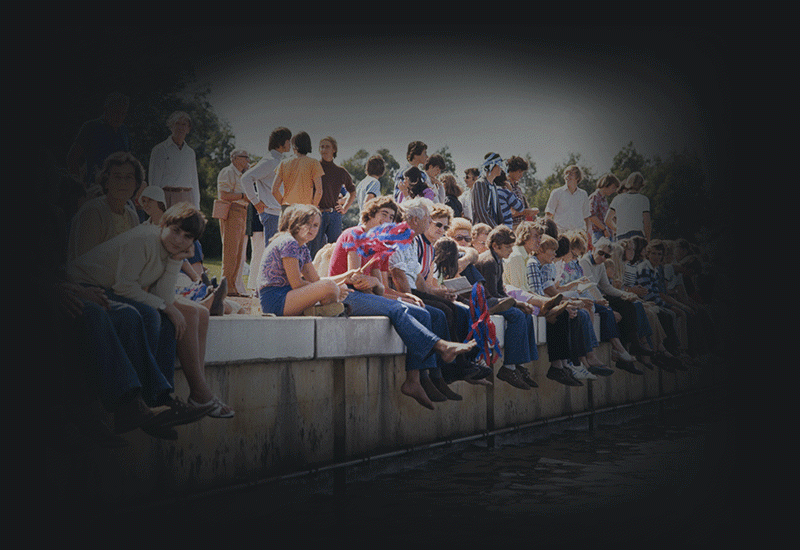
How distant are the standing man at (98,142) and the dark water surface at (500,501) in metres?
1.94

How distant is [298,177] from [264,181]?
285 millimetres

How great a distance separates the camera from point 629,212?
34.4ft

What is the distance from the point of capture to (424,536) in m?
5.29

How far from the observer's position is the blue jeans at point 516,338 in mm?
9195

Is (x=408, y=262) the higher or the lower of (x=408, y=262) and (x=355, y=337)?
the higher

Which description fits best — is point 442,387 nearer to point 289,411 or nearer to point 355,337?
point 355,337

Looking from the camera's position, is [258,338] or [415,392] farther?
[415,392]

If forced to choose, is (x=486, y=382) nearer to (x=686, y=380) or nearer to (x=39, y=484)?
(x=686, y=380)

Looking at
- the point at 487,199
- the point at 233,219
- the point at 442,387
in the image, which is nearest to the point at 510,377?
the point at 442,387

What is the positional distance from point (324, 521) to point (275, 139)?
3.47 metres

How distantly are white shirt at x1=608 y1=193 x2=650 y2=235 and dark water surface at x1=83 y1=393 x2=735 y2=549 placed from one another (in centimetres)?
258

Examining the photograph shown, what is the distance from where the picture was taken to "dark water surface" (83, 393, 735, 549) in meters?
5.39

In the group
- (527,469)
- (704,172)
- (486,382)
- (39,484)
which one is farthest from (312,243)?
(39,484)

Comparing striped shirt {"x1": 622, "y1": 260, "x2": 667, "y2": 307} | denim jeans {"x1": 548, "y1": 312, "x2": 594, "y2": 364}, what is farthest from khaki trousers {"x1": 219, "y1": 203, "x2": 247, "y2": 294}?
striped shirt {"x1": 622, "y1": 260, "x2": 667, "y2": 307}
